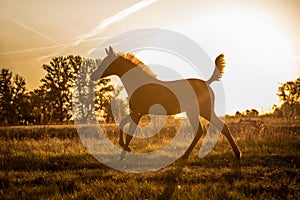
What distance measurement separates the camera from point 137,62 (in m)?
8.29

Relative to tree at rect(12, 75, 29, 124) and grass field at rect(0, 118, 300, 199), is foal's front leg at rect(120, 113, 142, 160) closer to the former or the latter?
grass field at rect(0, 118, 300, 199)

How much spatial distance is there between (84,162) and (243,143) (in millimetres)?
4945

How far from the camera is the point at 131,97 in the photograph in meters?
7.89

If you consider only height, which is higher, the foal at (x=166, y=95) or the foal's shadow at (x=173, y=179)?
the foal at (x=166, y=95)

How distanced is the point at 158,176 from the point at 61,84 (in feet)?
128

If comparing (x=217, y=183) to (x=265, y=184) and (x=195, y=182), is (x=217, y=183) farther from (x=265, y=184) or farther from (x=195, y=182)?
(x=265, y=184)

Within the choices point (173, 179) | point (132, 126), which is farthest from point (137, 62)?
point (173, 179)

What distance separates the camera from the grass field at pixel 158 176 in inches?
194

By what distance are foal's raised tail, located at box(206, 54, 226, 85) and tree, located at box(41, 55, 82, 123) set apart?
34653 mm

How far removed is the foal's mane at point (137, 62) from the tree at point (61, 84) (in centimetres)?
3386

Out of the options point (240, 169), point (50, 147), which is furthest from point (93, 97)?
point (240, 169)

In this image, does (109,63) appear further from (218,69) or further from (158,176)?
(158,176)

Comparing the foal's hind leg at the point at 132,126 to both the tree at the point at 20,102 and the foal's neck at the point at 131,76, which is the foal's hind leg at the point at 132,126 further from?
the tree at the point at 20,102

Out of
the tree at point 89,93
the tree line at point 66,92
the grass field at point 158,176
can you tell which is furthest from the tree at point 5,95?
the grass field at point 158,176
